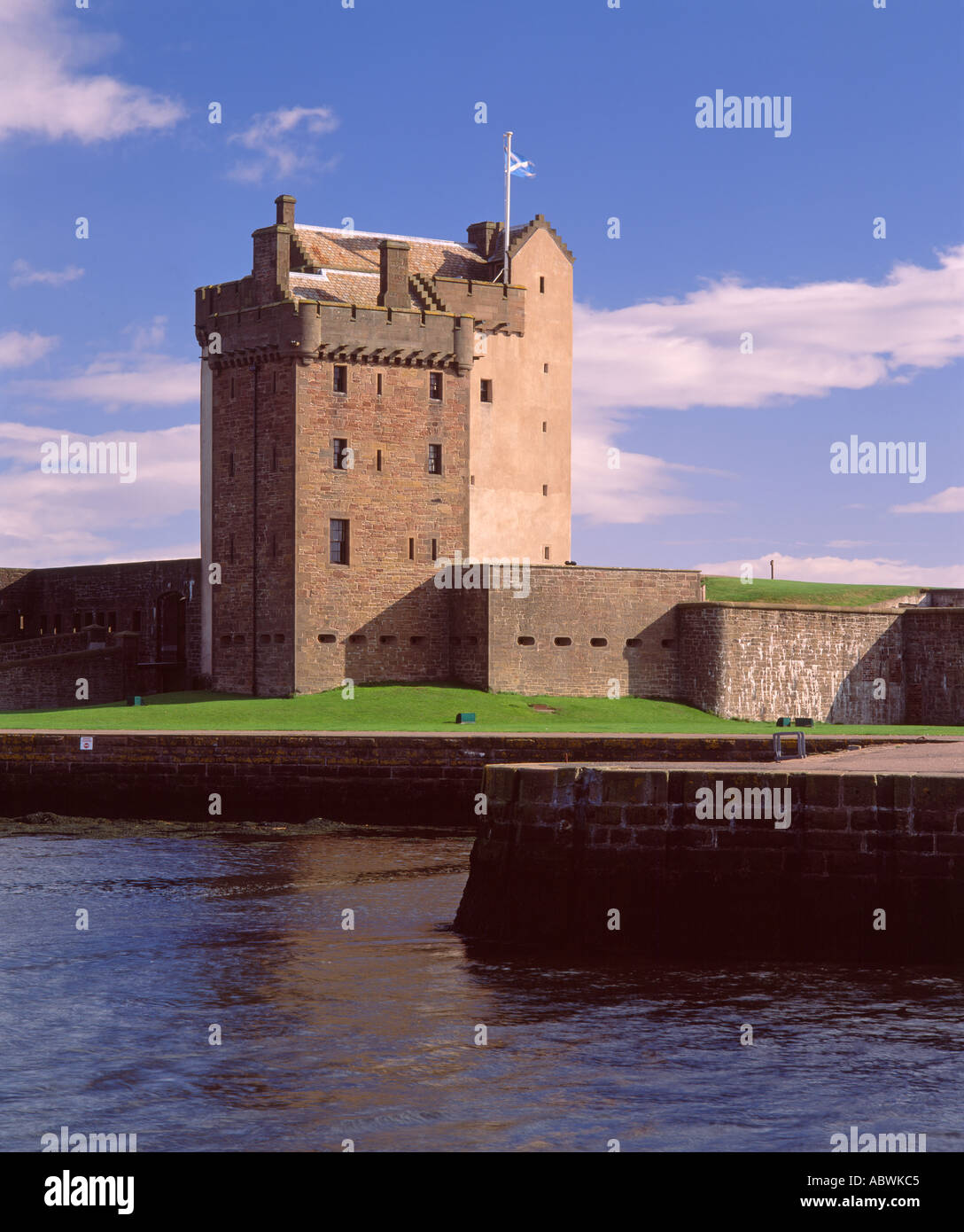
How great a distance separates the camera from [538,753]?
114ft

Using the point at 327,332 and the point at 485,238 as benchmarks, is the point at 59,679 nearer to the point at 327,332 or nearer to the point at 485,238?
the point at 327,332

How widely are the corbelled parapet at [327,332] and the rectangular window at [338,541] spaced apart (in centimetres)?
535

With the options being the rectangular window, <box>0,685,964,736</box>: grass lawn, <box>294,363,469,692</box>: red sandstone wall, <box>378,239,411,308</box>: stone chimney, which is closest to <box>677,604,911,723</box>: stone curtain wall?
<box>0,685,964,736</box>: grass lawn

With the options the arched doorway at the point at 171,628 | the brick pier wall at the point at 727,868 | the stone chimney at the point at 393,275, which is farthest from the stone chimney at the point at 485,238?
the brick pier wall at the point at 727,868

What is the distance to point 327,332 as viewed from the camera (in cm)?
5166

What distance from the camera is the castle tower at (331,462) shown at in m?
51.1

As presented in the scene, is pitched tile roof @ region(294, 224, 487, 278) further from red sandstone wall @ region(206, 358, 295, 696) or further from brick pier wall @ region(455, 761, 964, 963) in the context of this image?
brick pier wall @ region(455, 761, 964, 963)

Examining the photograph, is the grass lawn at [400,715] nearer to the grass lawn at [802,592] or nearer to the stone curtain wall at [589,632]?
the stone curtain wall at [589,632]

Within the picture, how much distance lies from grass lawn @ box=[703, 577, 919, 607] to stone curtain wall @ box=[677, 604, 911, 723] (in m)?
3.65

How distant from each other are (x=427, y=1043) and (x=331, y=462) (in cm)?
3811

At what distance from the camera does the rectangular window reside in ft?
170

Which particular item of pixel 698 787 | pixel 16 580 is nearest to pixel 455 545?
→ pixel 16 580

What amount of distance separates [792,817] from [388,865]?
408 inches

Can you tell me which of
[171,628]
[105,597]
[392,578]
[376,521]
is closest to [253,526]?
[376,521]
